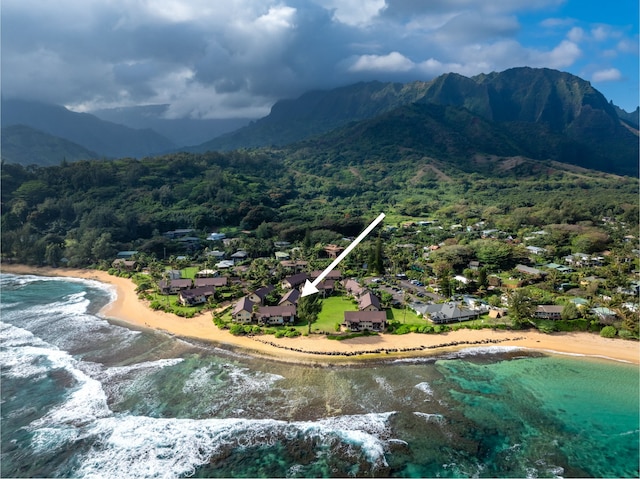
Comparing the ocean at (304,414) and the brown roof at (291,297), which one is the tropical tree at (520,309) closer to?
the ocean at (304,414)

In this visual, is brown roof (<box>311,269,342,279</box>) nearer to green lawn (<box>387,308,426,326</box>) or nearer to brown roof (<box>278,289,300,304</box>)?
brown roof (<box>278,289,300,304</box>)

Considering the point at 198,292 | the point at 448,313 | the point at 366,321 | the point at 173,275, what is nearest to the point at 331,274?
the point at 366,321

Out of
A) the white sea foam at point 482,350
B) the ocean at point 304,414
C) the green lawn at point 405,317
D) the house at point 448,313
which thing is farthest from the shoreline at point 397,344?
the green lawn at point 405,317

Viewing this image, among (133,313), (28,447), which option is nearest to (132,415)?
(28,447)

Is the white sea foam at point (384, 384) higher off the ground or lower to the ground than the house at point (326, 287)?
lower

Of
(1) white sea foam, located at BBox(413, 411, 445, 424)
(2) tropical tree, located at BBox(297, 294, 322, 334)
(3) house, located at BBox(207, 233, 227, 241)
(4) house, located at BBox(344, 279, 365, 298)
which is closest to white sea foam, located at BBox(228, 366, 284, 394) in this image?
(2) tropical tree, located at BBox(297, 294, 322, 334)

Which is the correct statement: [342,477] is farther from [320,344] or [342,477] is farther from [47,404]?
[47,404]

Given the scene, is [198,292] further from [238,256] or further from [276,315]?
[238,256]

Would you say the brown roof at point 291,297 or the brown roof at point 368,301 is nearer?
the brown roof at point 368,301
